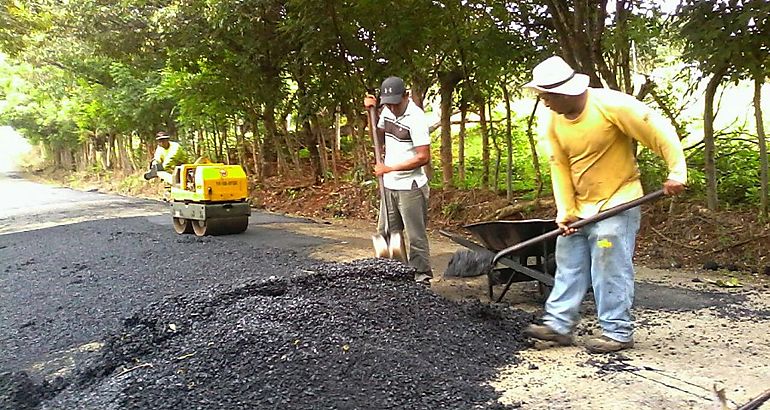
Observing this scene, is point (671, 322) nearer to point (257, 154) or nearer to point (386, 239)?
point (386, 239)

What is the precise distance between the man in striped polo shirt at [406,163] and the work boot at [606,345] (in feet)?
4.94

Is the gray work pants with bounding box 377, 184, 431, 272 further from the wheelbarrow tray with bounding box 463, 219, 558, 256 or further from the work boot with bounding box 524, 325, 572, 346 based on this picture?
the work boot with bounding box 524, 325, 572, 346

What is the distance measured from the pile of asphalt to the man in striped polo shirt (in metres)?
0.64

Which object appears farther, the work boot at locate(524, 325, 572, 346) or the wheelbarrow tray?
the wheelbarrow tray

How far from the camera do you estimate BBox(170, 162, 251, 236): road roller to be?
8023 millimetres

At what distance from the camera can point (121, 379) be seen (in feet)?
10.4

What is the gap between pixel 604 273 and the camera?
3.46 m

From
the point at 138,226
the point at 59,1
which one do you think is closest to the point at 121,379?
the point at 138,226

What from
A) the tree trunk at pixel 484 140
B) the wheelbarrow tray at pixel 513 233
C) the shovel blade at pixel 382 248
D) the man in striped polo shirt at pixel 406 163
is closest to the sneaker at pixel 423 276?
the man in striped polo shirt at pixel 406 163

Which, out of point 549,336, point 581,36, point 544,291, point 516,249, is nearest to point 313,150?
point 581,36

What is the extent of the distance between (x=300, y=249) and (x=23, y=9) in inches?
392

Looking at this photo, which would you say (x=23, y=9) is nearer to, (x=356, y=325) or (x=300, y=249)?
(x=300, y=249)

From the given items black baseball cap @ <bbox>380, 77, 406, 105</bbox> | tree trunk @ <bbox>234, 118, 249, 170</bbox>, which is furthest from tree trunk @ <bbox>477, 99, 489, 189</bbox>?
tree trunk @ <bbox>234, 118, 249, 170</bbox>

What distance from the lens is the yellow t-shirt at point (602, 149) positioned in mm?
3297
